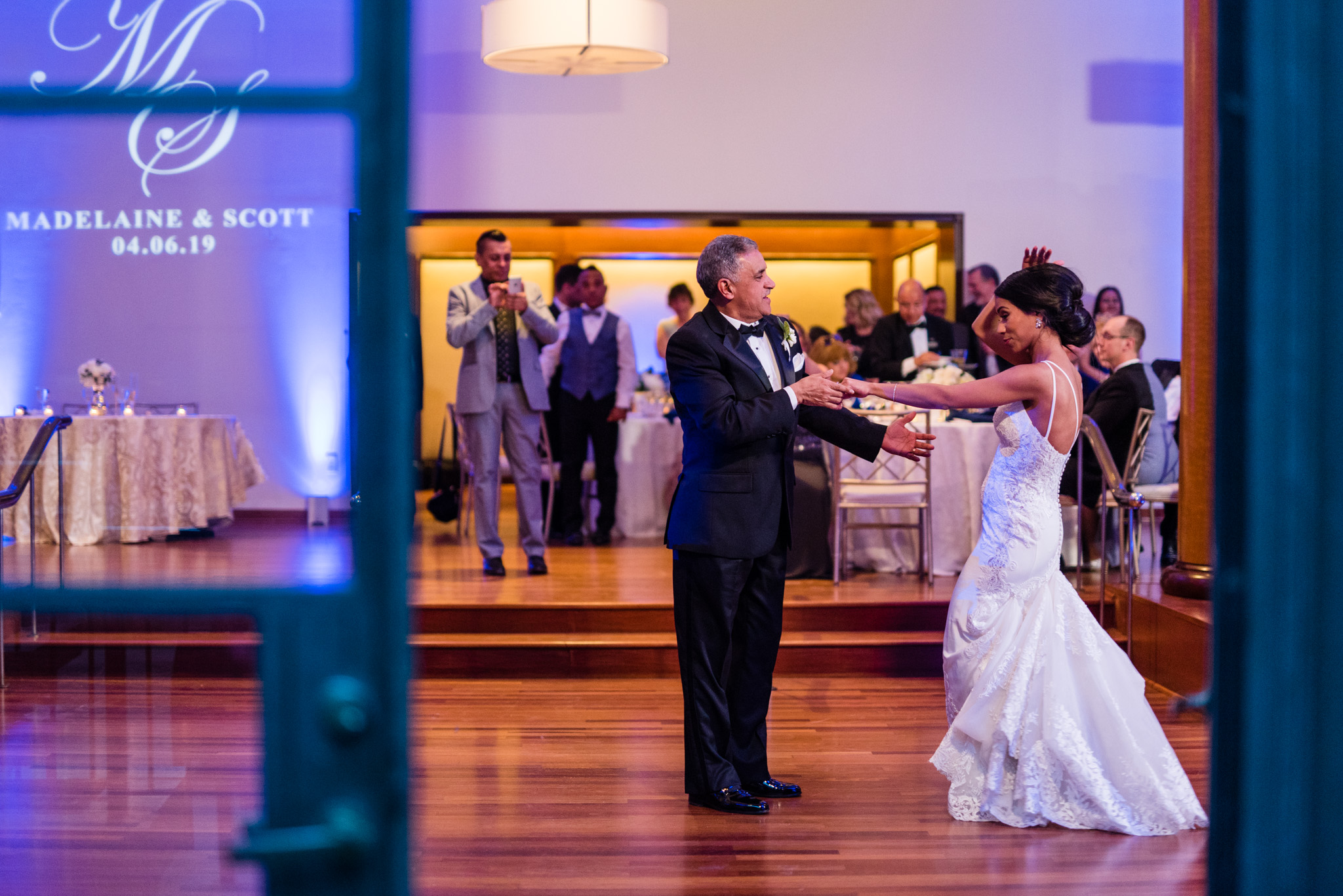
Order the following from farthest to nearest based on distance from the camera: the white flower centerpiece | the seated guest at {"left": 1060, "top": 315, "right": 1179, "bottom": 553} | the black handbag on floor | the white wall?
the white wall < the black handbag on floor < the seated guest at {"left": 1060, "top": 315, "right": 1179, "bottom": 553} < the white flower centerpiece

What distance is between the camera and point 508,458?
19.9ft

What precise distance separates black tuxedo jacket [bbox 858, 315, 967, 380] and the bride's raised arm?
402 centimetres

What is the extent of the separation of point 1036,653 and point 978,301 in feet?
16.8

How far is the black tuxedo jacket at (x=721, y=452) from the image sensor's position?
326cm

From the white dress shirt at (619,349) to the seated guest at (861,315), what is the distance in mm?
1485

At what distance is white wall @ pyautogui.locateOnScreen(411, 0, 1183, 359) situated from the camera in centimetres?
862

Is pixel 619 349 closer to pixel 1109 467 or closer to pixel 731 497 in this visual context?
pixel 1109 467

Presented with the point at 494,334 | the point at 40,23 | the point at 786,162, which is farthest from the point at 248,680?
the point at 786,162

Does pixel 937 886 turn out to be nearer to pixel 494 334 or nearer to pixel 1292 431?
pixel 1292 431

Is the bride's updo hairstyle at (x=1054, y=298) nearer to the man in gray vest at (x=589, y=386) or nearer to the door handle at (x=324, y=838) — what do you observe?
the door handle at (x=324, y=838)

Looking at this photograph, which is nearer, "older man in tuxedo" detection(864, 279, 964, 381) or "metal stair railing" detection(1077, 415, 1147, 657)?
"metal stair railing" detection(1077, 415, 1147, 657)

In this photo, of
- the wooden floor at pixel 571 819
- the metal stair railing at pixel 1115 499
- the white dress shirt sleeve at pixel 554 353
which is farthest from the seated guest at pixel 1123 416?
the white dress shirt sleeve at pixel 554 353

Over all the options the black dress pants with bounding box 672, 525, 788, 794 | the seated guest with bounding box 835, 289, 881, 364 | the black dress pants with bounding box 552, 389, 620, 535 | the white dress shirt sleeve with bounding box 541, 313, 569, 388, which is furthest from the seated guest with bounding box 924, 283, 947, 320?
the black dress pants with bounding box 672, 525, 788, 794

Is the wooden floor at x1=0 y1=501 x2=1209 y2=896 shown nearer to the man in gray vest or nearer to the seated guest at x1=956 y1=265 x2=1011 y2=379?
the man in gray vest
